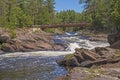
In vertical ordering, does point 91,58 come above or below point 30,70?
above

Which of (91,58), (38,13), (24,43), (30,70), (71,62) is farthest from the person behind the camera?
(38,13)

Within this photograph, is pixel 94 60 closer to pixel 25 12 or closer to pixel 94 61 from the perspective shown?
pixel 94 61

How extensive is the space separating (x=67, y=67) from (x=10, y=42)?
23.9 m

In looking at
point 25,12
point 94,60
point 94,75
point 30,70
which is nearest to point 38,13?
point 25,12

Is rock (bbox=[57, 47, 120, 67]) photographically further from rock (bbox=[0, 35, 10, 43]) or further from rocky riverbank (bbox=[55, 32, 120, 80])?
rock (bbox=[0, 35, 10, 43])

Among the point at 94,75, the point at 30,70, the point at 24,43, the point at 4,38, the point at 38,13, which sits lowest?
the point at 30,70

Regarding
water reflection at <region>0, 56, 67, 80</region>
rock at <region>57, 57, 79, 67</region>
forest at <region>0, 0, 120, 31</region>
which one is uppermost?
forest at <region>0, 0, 120, 31</region>

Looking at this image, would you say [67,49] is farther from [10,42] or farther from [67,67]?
[67,67]

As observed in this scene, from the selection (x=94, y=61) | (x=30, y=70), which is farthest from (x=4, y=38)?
(x=94, y=61)

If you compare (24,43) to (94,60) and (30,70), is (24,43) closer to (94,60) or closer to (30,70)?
(30,70)

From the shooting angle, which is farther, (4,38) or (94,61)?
(4,38)

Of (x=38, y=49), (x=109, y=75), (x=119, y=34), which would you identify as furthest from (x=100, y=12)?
(x=109, y=75)

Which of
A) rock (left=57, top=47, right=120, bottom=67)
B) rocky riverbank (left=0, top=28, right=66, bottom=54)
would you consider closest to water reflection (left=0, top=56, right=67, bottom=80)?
rock (left=57, top=47, right=120, bottom=67)

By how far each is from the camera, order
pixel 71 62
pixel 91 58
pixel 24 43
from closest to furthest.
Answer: pixel 91 58, pixel 71 62, pixel 24 43
